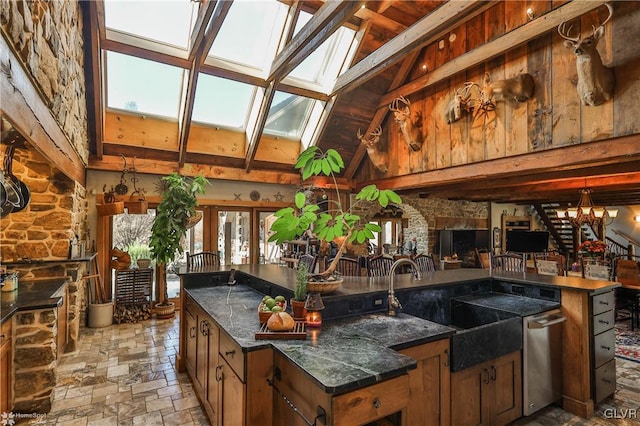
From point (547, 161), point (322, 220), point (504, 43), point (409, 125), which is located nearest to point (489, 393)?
point (322, 220)

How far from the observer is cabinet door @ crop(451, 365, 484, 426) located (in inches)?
84.7

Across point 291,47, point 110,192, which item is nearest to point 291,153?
point 291,47

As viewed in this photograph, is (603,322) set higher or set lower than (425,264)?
lower

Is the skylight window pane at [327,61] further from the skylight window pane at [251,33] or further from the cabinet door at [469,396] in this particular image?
the cabinet door at [469,396]

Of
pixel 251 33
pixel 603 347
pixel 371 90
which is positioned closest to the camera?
pixel 603 347

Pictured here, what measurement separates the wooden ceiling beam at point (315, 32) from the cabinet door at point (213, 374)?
3093mm

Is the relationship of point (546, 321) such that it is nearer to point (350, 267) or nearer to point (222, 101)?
point (350, 267)

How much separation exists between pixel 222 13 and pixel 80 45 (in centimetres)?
174

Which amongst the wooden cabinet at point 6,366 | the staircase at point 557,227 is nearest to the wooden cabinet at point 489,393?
the wooden cabinet at point 6,366

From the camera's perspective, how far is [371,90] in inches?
227

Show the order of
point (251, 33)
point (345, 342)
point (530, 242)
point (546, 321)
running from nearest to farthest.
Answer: point (345, 342)
point (546, 321)
point (251, 33)
point (530, 242)

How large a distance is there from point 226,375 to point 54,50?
2.91 meters

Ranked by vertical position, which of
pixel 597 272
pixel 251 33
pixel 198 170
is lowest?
pixel 597 272

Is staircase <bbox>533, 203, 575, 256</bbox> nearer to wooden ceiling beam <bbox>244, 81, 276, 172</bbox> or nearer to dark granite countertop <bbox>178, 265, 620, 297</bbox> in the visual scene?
dark granite countertop <bbox>178, 265, 620, 297</bbox>
